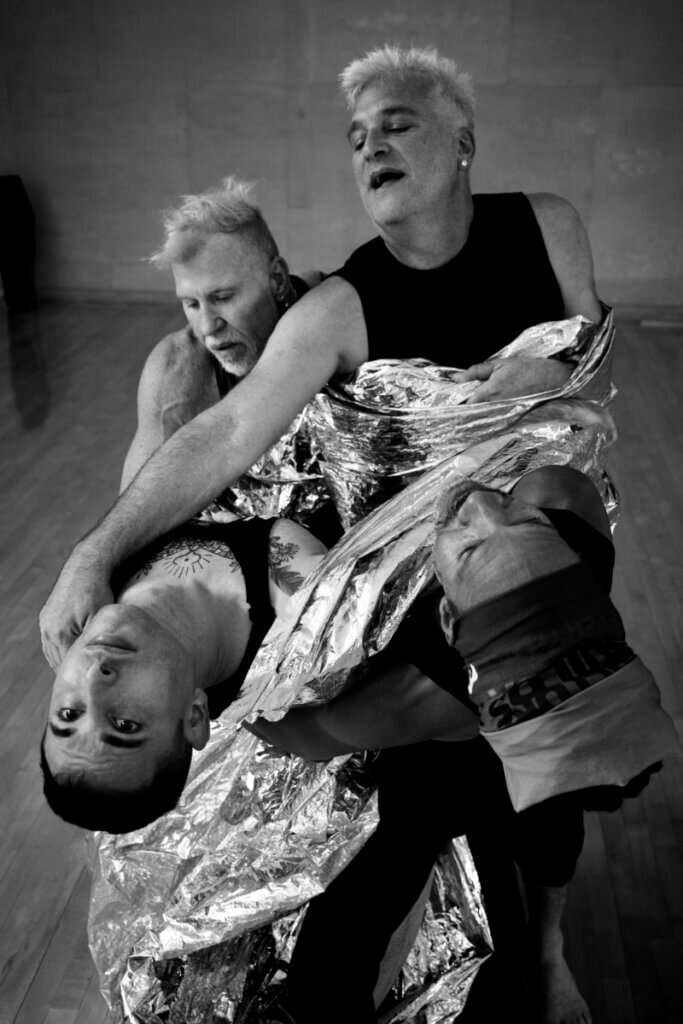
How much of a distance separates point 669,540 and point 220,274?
235cm

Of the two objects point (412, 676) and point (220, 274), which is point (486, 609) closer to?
point (412, 676)

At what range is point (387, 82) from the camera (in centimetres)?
186

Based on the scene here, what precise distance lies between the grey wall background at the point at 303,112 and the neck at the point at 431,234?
18.1ft

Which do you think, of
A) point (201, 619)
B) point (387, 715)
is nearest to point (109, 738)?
point (201, 619)

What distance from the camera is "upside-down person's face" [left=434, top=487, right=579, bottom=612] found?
1.11 meters

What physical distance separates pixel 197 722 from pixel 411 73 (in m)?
1.20

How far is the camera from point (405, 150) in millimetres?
1826

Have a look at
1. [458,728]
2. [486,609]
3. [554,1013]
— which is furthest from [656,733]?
[554,1013]

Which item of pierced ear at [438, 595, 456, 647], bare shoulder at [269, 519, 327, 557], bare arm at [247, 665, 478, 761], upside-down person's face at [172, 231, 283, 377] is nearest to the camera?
pierced ear at [438, 595, 456, 647]

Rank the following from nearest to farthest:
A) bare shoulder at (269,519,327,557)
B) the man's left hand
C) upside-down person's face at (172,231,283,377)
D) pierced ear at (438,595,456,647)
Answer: pierced ear at (438,595,456,647)
bare shoulder at (269,519,327,557)
the man's left hand
upside-down person's face at (172,231,283,377)

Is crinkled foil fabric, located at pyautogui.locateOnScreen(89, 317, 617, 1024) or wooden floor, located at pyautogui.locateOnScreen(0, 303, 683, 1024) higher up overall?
crinkled foil fabric, located at pyautogui.locateOnScreen(89, 317, 617, 1024)

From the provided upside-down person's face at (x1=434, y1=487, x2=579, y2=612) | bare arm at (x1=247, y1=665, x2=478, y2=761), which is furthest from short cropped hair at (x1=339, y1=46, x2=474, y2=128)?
bare arm at (x1=247, y1=665, x2=478, y2=761)

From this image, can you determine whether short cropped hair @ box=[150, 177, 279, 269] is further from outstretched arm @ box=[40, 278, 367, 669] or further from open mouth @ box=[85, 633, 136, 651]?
open mouth @ box=[85, 633, 136, 651]

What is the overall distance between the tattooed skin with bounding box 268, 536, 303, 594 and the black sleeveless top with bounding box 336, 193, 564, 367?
0.44 metres
